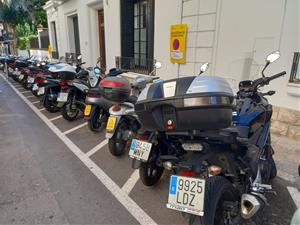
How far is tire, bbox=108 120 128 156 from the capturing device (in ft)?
10.3

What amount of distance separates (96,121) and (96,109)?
28 cm

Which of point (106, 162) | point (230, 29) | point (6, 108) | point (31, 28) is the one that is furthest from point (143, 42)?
point (31, 28)

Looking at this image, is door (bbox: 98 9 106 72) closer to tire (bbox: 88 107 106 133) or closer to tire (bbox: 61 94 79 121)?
tire (bbox: 61 94 79 121)

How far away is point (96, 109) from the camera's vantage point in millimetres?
3934

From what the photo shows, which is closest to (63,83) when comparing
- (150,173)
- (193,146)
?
(150,173)

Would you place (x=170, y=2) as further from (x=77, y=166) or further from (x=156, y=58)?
(x=77, y=166)

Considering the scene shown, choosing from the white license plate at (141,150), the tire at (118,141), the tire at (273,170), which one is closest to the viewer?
the white license plate at (141,150)

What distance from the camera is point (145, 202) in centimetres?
232

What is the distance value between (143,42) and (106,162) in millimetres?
5134

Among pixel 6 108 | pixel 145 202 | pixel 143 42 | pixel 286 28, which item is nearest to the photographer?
pixel 145 202

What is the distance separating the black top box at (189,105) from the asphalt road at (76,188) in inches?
42.7

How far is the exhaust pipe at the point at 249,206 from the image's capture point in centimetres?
143

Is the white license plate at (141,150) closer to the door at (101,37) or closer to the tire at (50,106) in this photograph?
the tire at (50,106)

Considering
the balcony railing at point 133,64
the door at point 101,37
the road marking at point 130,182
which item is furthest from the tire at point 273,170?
the door at point 101,37
